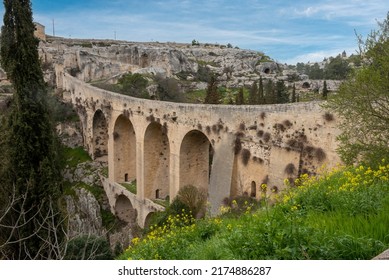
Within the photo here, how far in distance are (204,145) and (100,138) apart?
9887mm

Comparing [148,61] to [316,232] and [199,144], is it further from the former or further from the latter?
[316,232]

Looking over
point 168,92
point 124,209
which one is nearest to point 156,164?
point 124,209

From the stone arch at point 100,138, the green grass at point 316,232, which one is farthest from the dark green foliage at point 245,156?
the stone arch at point 100,138

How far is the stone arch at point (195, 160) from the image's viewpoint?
52.1ft

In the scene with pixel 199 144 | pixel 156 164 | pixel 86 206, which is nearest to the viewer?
pixel 199 144

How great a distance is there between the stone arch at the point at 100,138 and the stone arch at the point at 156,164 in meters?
6.18

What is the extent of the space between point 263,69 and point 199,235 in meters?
48.9

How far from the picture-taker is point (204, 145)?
1661 centimetres

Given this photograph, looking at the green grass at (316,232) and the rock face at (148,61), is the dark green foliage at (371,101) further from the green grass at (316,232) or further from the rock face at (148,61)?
the rock face at (148,61)

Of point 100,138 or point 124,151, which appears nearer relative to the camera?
point 124,151

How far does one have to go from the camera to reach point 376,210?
158 inches

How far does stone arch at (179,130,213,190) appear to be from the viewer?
15.9m
